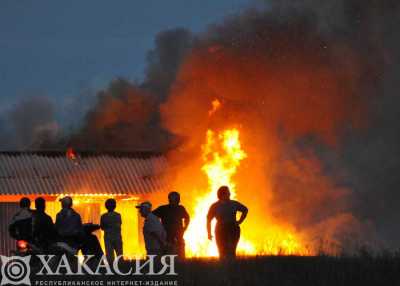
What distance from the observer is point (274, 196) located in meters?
36.0

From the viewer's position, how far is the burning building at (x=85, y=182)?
37500mm

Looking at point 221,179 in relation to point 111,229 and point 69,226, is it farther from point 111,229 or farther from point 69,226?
point 69,226

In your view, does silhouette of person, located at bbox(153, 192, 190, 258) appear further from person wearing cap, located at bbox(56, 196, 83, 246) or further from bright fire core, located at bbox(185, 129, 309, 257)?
bright fire core, located at bbox(185, 129, 309, 257)

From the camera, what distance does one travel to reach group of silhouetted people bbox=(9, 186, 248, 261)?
20.4m

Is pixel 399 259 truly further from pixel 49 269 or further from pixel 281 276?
pixel 49 269

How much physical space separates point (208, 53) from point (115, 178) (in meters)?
5.84

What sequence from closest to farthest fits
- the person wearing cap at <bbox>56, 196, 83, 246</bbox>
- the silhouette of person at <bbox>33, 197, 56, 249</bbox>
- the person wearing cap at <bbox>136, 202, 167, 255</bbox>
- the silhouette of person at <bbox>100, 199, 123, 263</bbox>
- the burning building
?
the silhouette of person at <bbox>33, 197, 56, 249</bbox>
the person wearing cap at <bbox>56, 196, 83, 246</bbox>
the person wearing cap at <bbox>136, 202, 167, 255</bbox>
the silhouette of person at <bbox>100, 199, 123, 263</bbox>
the burning building

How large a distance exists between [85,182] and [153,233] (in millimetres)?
17617

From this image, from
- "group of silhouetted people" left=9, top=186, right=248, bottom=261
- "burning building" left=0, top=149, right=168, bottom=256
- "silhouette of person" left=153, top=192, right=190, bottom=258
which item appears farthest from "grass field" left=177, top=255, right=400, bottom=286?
"burning building" left=0, top=149, right=168, bottom=256

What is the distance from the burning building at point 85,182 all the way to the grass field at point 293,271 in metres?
17.3

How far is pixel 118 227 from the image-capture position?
73.5ft

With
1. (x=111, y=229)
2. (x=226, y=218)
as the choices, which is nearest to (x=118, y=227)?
(x=111, y=229)

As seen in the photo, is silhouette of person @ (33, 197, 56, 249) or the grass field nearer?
the grass field

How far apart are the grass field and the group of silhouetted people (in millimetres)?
1253
